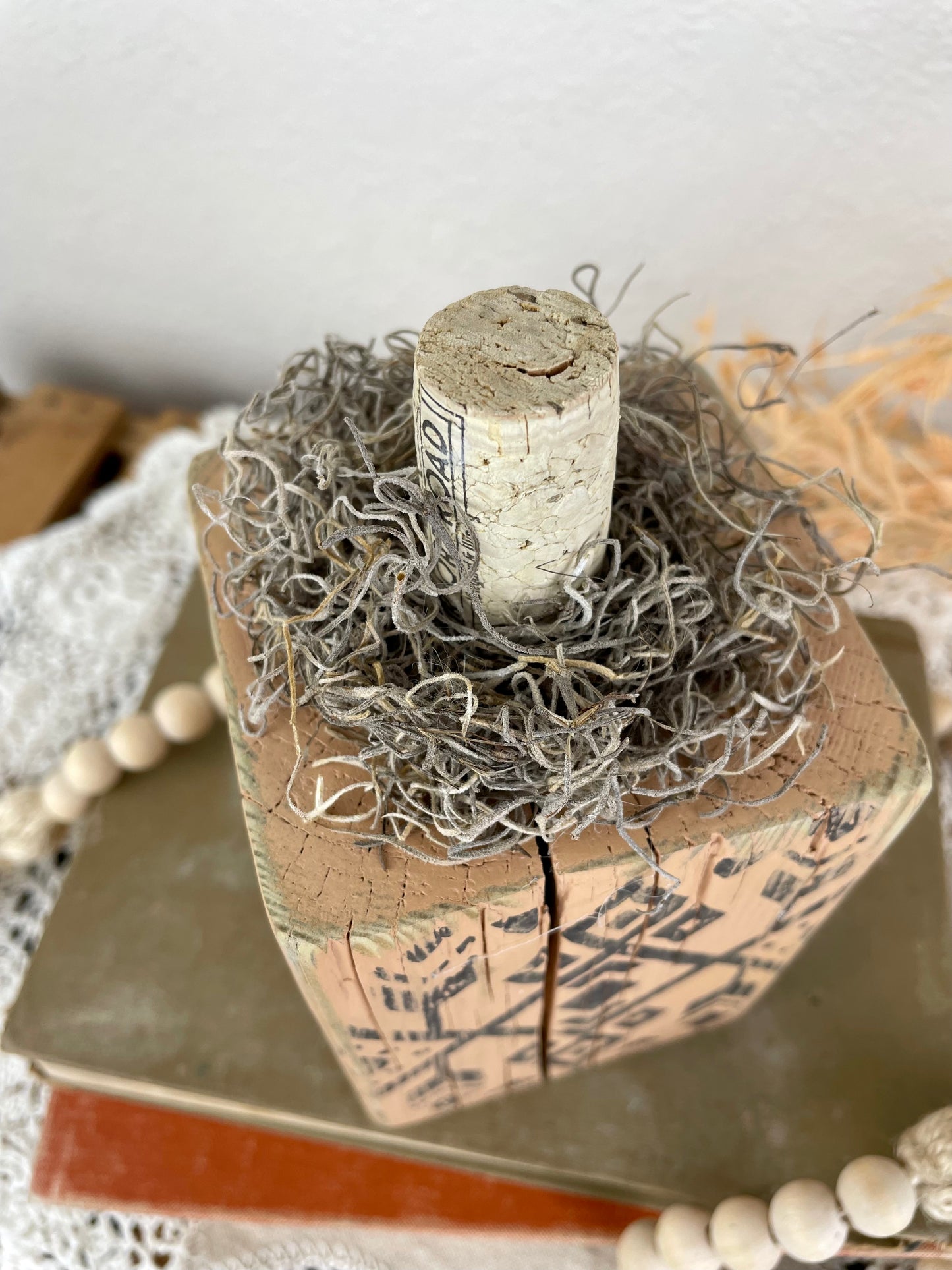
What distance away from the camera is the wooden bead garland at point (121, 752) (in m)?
0.66

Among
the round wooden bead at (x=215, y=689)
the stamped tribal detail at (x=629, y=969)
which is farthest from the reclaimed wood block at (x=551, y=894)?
the round wooden bead at (x=215, y=689)

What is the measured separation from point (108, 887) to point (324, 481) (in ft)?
1.37

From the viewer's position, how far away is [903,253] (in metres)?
0.70

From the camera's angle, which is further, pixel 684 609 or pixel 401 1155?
pixel 401 1155

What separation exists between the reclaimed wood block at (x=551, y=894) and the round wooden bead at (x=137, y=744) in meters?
0.26

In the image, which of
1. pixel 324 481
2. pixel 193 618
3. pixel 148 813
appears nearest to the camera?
pixel 324 481

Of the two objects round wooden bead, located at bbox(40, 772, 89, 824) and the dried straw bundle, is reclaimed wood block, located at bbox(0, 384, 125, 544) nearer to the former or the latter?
round wooden bead, located at bbox(40, 772, 89, 824)

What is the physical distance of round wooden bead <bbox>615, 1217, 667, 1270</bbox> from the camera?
52 cm

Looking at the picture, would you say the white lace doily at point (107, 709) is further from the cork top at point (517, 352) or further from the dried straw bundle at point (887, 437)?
the cork top at point (517, 352)

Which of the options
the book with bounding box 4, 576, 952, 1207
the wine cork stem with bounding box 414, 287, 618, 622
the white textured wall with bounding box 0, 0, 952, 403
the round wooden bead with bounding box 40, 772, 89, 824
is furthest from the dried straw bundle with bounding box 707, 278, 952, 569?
the round wooden bead with bounding box 40, 772, 89, 824

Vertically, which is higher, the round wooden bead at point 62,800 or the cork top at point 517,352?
the cork top at point 517,352

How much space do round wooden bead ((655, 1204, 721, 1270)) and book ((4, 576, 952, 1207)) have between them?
0.06 feet

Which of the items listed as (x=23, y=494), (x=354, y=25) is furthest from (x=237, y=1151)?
(x=354, y=25)

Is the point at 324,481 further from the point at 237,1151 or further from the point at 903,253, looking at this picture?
the point at 903,253
